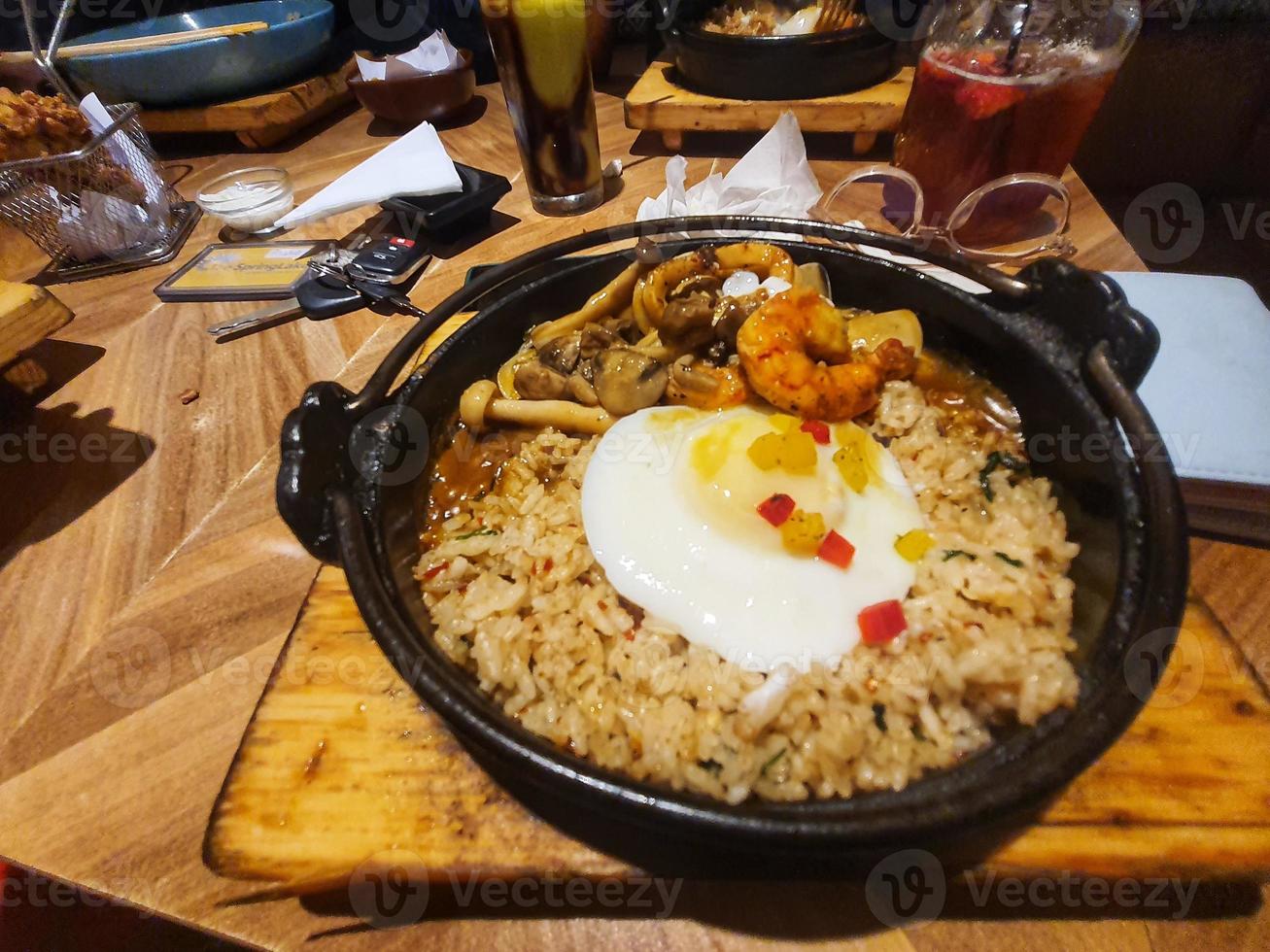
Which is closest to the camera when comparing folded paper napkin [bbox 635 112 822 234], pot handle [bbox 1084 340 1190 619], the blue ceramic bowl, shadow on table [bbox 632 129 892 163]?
pot handle [bbox 1084 340 1190 619]

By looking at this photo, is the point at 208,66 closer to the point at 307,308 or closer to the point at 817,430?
the point at 307,308

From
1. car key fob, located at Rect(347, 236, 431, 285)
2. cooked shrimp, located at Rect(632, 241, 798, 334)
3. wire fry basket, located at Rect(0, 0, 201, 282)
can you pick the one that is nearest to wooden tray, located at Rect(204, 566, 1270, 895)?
cooked shrimp, located at Rect(632, 241, 798, 334)

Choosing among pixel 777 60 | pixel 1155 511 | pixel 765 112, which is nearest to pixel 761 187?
pixel 765 112

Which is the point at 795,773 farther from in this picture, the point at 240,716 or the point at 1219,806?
the point at 240,716

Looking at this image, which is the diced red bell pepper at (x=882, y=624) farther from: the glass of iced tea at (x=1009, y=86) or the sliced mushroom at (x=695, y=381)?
the glass of iced tea at (x=1009, y=86)

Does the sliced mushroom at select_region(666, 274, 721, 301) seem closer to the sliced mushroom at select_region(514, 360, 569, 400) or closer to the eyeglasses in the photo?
Answer: the sliced mushroom at select_region(514, 360, 569, 400)
